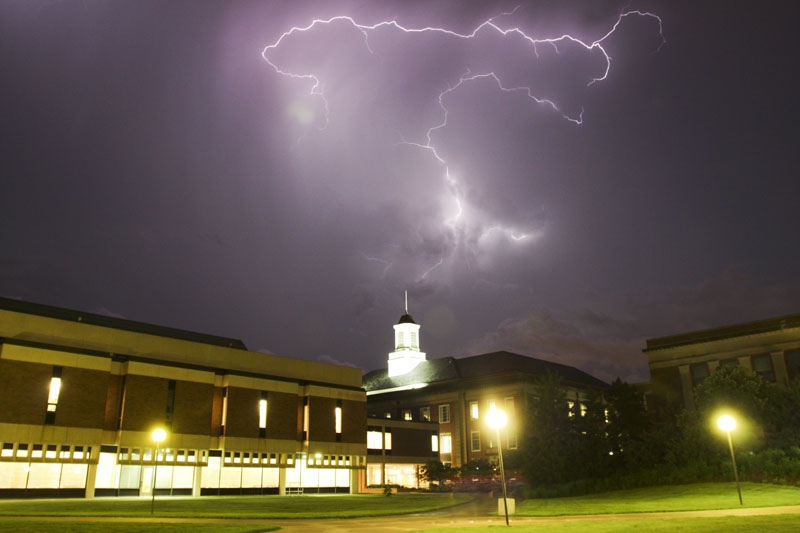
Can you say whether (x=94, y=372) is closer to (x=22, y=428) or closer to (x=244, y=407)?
(x=22, y=428)

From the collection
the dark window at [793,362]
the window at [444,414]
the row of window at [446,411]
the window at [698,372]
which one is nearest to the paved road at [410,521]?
the dark window at [793,362]

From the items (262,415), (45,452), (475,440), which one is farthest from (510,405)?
(45,452)

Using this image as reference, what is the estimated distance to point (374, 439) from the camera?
66.4m

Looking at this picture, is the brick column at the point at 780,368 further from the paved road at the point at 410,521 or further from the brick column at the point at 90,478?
the brick column at the point at 90,478

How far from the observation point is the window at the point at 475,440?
75.7m

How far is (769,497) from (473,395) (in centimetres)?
5048

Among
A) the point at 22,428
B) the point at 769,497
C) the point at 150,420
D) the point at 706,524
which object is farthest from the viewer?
the point at 150,420

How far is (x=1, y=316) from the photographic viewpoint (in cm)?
4209

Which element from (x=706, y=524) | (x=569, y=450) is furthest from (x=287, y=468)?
(x=706, y=524)

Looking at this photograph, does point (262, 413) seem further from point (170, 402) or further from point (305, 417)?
point (170, 402)

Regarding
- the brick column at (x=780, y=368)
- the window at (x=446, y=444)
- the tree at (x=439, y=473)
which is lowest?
the tree at (x=439, y=473)

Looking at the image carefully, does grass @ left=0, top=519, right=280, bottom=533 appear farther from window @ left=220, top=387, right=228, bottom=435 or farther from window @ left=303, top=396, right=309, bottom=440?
window @ left=303, top=396, right=309, bottom=440

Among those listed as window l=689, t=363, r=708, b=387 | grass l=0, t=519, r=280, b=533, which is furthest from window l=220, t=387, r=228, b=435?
window l=689, t=363, r=708, b=387

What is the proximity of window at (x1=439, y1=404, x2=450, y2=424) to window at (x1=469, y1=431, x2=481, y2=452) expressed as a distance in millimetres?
4502
